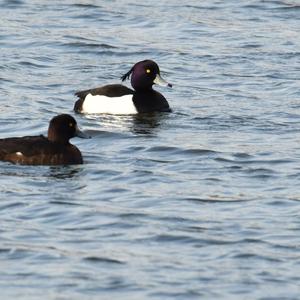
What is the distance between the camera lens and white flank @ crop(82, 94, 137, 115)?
17578 mm

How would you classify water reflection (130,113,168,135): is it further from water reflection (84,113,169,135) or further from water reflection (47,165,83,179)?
water reflection (47,165,83,179)

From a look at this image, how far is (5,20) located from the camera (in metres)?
23.8

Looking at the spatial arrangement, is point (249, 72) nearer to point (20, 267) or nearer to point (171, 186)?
point (171, 186)

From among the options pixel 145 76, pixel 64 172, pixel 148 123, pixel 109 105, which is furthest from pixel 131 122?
pixel 64 172

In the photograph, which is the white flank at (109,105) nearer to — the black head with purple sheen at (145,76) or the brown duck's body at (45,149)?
the black head with purple sheen at (145,76)

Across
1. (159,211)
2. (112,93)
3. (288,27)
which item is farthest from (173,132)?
(288,27)

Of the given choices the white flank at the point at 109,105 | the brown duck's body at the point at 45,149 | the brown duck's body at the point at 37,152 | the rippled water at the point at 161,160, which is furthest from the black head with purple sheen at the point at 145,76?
the brown duck's body at the point at 37,152

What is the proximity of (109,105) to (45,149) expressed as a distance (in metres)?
4.04

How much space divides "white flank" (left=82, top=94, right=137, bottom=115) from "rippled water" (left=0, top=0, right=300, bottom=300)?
29cm

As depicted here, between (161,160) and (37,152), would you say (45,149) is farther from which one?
(161,160)

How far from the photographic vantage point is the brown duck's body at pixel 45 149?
13844 millimetres

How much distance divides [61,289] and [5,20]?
14.4 meters

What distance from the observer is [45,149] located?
14.0 meters

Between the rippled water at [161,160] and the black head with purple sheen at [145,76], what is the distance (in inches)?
14.3
